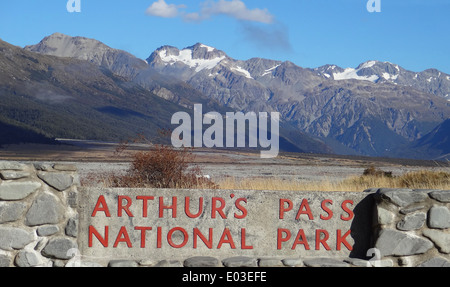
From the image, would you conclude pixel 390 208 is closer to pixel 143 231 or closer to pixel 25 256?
→ pixel 143 231

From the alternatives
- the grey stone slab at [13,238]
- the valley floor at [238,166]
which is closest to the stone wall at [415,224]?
the grey stone slab at [13,238]

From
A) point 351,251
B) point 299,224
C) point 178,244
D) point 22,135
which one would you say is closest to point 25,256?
point 178,244

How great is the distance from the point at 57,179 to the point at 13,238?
3.33 feet

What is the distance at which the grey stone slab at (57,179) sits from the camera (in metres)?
8.65

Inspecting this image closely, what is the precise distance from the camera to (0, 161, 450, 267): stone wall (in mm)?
8555

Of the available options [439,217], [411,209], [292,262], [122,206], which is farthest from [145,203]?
[439,217]

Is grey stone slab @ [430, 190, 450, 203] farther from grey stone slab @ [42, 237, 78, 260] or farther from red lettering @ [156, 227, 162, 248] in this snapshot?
grey stone slab @ [42, 237, 78, 260]

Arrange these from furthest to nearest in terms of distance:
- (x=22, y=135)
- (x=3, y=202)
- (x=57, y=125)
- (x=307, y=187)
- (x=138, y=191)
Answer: (x=57, y=125) → (x=22, y=135) → (x=307, y=187) → (x=138, y=191) → (x=3, y=202)

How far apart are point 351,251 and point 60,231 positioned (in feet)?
14.2

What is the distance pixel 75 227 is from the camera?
880 cm

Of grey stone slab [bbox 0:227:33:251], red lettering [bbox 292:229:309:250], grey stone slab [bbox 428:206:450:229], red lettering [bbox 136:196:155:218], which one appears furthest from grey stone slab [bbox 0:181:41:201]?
grey stone slab [bbox 428:206:450:229]

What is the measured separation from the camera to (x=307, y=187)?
11.8m

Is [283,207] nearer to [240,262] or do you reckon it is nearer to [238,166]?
[240,262]

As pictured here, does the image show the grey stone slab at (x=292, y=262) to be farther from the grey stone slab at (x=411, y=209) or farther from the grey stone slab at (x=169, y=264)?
the grey stone slab at (x=411, y=209)
